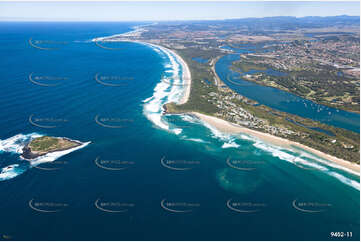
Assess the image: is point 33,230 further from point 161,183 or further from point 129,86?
point 129,86

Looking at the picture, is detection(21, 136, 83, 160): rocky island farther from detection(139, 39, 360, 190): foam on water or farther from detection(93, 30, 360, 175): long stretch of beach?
detection(93, 30, 360, 175): long stretch of beach

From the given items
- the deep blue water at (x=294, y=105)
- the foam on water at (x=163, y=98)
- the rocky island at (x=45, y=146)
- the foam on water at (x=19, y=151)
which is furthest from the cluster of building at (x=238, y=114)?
the rocky island at (x=45, y=146)

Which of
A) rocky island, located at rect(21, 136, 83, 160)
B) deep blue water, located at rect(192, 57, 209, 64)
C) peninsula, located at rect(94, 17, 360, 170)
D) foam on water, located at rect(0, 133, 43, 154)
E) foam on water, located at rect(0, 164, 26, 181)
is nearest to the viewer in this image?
foam on water, located at rect(0, 164, 26, 181)

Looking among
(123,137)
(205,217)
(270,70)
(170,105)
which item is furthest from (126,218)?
(270,70)

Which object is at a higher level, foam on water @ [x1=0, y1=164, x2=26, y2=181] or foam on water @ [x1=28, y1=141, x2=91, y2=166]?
foam on water @ [x1=28, y1=141, x2=91, y2=166]

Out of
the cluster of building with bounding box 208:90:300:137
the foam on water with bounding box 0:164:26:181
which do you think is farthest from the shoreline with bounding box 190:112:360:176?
the foam on water with bounding box 0:164:26:181

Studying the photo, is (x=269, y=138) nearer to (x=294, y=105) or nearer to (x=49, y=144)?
(x=294, y=105)

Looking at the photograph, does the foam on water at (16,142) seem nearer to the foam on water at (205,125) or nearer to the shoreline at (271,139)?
the foam on water at (205,125)
